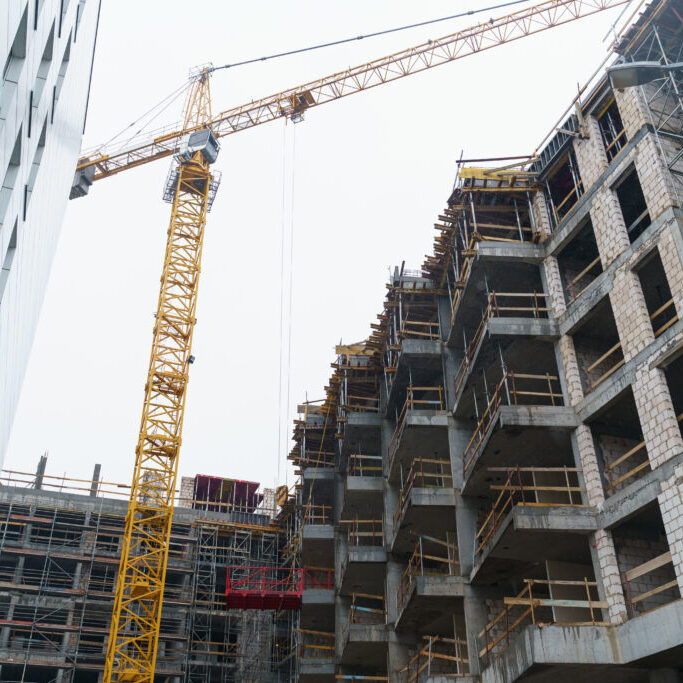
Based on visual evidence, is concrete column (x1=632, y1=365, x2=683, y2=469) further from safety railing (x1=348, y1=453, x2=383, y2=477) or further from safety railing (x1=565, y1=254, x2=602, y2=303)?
safety railing (x1=348, y1=453, x2=383, y2=477)

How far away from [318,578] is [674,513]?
30.6 meters

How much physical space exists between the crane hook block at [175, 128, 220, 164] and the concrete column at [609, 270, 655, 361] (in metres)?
35.4

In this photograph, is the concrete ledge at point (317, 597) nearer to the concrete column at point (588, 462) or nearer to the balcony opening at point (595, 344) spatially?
the concrete column at point (588, 462)

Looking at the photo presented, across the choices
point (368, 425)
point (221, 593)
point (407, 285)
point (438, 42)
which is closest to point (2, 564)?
point (221, 593)

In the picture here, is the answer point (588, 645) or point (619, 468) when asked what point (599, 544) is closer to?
point (619, 468)

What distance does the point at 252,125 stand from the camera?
55250 mm

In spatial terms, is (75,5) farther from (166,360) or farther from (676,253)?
(166,360)

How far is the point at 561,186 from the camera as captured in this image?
2702 cm

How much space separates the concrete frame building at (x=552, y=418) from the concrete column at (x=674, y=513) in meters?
0.05

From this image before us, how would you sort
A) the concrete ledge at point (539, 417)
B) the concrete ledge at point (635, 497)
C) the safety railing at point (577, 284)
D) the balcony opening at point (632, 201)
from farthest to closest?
the safety railing at point (577, 284)
the balcony opening at point (632, 201)
the concrete ledge at point (539, 417)
the concrete ledge at point (635, 497)

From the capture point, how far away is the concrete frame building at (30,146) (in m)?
12.9

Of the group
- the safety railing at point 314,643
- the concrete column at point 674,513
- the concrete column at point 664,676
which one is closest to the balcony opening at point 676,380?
the concrete column at point 674,513

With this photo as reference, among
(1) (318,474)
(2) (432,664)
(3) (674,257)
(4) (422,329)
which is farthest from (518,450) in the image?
(1) (318,474)

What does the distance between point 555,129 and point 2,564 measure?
4006 centimetres
